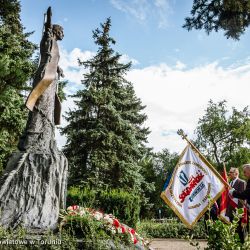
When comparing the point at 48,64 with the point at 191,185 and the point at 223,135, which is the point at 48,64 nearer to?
the point at 191,185

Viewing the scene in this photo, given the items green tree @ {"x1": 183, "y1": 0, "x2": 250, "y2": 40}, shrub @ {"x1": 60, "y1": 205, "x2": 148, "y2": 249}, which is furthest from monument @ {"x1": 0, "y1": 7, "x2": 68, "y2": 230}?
green tree @ {"x1": 183, "y1": 0, "x2": 250, "y2": 40}

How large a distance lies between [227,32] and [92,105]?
1421cm

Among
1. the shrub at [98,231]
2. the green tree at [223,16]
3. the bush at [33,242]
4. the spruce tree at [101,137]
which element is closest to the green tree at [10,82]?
the spruce tree at [101,137]

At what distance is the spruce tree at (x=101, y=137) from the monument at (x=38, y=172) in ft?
48.5

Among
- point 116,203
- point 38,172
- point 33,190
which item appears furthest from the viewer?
point 116,203

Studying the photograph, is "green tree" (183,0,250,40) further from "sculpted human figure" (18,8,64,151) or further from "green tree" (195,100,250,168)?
"green tree" (195,100,250,168)

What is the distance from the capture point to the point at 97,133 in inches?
845

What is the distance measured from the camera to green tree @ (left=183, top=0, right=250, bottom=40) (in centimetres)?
897

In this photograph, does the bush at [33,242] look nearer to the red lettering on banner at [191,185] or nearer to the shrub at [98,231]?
the shrub at [98,231]

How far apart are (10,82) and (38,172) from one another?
41.5ft

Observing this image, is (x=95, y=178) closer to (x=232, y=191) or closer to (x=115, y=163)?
(x=115, y=163)

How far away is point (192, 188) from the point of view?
6344mm

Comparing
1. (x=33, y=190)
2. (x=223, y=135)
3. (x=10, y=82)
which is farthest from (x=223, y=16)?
(x=223, y=135)

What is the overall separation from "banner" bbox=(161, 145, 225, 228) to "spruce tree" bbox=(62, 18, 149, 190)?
46.9ft
